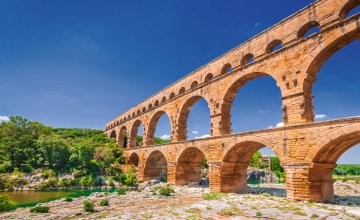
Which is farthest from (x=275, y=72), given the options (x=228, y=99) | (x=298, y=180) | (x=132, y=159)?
(x=132, y=159)

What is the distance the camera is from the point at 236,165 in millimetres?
19938

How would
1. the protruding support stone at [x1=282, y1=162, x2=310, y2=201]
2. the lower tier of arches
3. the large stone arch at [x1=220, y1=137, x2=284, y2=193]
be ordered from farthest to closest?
the large stone arch at [x1=220, y1=137, x2=284, y2=193] → the protruding support stone at [x1=282, y1=162, x2=310, y2=201] → the lower tier of arches

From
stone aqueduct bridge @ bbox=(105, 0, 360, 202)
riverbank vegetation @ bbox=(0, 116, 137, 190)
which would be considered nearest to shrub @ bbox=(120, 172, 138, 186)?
riverbank vegetation @ bbox=(0, 116, 137, 190)

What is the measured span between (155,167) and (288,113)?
20988mm

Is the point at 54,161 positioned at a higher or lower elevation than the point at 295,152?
lower

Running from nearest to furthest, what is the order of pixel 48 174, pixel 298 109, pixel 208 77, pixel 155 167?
pixel 298 109, pixel 208 77, pixel 48 174, pixel 155 167

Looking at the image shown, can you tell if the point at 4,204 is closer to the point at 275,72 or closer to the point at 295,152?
the point at 295,152

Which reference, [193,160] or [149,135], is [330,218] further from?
[149,135]

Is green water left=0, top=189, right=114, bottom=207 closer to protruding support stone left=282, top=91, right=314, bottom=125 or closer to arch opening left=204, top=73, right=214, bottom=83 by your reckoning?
arch opening left=204, top=73, right=214, bottom=83

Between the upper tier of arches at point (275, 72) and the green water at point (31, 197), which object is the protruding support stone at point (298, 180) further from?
the green water at point (31, 197)

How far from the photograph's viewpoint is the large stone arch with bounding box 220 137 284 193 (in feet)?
61.5

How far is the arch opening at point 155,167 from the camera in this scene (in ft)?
106

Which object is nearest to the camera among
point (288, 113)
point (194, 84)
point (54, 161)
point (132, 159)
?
point (288, 113)

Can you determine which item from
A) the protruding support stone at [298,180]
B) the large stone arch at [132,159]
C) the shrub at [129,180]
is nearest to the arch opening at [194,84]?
the shrub at [129,180]
